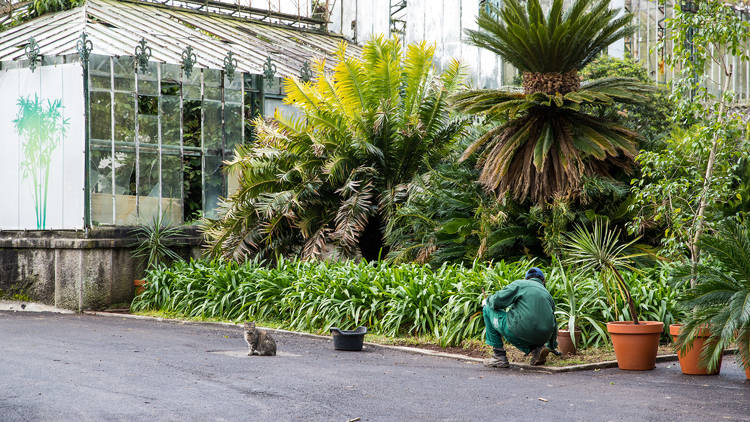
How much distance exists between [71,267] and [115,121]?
9.96 ft

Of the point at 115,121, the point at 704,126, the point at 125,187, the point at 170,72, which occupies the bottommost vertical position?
the point at 125,187

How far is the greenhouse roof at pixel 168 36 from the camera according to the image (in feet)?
54.9

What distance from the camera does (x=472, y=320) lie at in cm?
1005

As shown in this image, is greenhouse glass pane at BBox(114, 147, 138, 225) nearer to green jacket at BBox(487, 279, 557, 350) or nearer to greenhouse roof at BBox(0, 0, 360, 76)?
greenhouse roof at BBox(0, 0, 360, 76)

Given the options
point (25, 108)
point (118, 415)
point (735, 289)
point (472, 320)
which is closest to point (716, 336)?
point (735, 289)

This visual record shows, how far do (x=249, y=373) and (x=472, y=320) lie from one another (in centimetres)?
324

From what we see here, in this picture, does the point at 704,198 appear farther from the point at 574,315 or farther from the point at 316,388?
the point at 316,388

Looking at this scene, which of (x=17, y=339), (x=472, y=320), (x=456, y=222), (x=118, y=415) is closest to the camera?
(x=118, y=415)

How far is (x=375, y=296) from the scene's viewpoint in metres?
11.6

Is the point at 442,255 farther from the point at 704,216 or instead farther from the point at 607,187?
the point at 704,216

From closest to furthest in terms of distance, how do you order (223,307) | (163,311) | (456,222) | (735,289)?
(735,289) < (456,222) < (223,307) < (163,311)

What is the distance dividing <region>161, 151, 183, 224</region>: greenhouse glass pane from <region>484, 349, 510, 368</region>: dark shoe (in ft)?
32.2

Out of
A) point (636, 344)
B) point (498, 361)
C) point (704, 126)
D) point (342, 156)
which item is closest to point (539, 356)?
point (498, 361)

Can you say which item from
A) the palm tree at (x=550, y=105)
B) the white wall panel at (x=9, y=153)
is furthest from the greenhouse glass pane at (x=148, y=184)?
the palm tree at (x=550, y=105)
